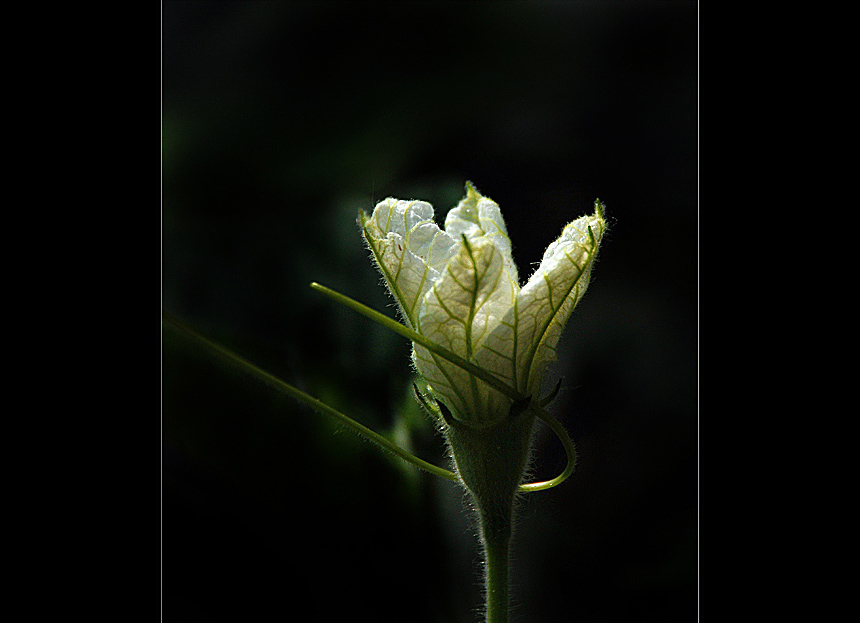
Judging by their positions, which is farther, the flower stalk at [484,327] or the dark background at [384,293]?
the dark background at [384,293]

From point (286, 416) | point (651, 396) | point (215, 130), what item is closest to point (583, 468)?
point (651, 396)

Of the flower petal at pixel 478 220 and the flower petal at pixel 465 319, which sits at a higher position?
the flower petal at pixel 478 220

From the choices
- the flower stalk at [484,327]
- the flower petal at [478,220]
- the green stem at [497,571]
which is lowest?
the green stem at [497,571]

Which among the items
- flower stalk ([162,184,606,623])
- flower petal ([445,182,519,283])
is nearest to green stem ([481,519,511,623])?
flower stalk ([162,184,606,623])

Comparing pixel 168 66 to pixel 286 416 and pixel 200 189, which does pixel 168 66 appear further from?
pixel 286 416

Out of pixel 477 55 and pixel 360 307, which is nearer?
pixel 360 307

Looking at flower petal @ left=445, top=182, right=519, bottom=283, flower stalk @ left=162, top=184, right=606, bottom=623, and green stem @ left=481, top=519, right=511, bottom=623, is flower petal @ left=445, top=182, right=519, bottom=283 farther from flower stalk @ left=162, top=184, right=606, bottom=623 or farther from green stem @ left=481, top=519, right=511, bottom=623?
green stem @ left=481, top=519, right=511, bottom=623

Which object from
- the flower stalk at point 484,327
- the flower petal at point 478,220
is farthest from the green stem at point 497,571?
the flower petal at point 478,220

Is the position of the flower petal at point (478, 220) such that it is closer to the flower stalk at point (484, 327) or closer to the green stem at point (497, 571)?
the flower stalk at point (484, 327)
